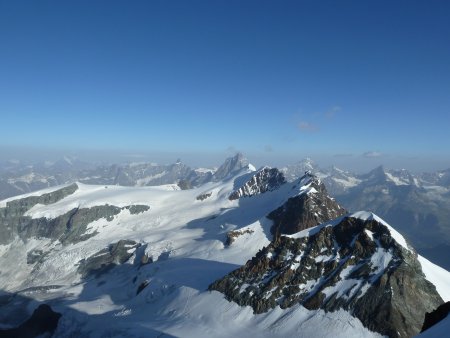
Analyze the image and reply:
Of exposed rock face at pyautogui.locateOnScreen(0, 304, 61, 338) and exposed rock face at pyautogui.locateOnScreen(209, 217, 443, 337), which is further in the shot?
exposed rock face at pyautogui.locateOnScreen(0, 304, 61, 338)

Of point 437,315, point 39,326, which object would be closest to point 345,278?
point 437,315

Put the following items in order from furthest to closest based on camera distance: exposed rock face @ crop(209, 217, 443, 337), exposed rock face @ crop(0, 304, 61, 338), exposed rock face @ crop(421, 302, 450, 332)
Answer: exposed rock face @ crop(0, 304, 61, 338) → exposed rock face @ crop(209, 217, 443, 337) → exposed rock face @ crop(421, 302, 450, 332)

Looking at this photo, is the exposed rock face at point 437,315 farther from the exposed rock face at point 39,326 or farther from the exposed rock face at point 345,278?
the exposed rock face at point 39,326

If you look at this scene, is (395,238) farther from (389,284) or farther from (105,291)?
(105,291)

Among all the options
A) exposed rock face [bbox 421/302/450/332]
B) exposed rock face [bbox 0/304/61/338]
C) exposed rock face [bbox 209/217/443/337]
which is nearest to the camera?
exposed rock face [bbox 421/302/450/332]

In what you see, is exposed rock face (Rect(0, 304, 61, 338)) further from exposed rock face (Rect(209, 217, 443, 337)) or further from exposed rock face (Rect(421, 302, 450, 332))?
exposed rock face (Rect(421, 302, 450, 332))

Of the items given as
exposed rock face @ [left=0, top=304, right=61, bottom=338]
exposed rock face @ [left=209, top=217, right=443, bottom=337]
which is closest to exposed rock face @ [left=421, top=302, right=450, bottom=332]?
exposed rock face @ [left=209, top=217, right=443, bottom=337]
